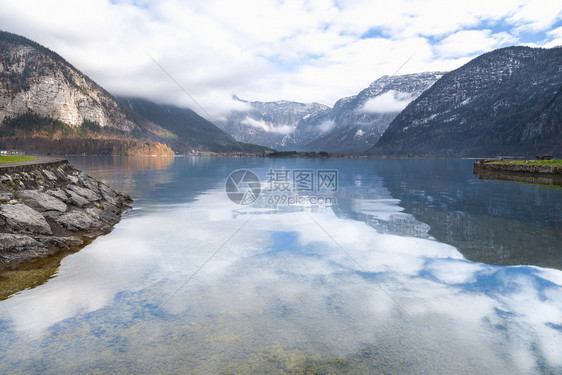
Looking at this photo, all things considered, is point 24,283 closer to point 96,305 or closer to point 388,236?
point 96,305

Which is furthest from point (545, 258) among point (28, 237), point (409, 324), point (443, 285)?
point (28, 237)

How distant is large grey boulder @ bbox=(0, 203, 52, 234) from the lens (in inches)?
635

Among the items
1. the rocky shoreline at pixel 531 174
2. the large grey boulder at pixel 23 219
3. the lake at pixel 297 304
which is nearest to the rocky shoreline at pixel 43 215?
the large grey boulder at pixel 23 219

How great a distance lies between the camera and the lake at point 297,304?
8.21 m

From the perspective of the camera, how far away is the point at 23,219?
655 inches

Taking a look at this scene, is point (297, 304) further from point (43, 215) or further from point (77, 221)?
point (43, 215)

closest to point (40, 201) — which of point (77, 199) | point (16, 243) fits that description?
point (77, 199)

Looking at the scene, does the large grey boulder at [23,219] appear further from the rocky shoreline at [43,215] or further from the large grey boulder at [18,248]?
the large grey boulder at [18,248]

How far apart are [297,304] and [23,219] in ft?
47.6

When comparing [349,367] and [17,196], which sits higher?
[17,196]

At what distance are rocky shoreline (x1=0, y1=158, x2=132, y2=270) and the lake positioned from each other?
157cm

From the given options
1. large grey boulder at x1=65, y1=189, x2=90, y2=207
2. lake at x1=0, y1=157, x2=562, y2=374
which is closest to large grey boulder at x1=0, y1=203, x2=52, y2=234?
lake at x1=0, y1=157, x2=562, y2=374

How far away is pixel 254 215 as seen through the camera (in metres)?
27.6

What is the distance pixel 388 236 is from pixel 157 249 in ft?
43.4
